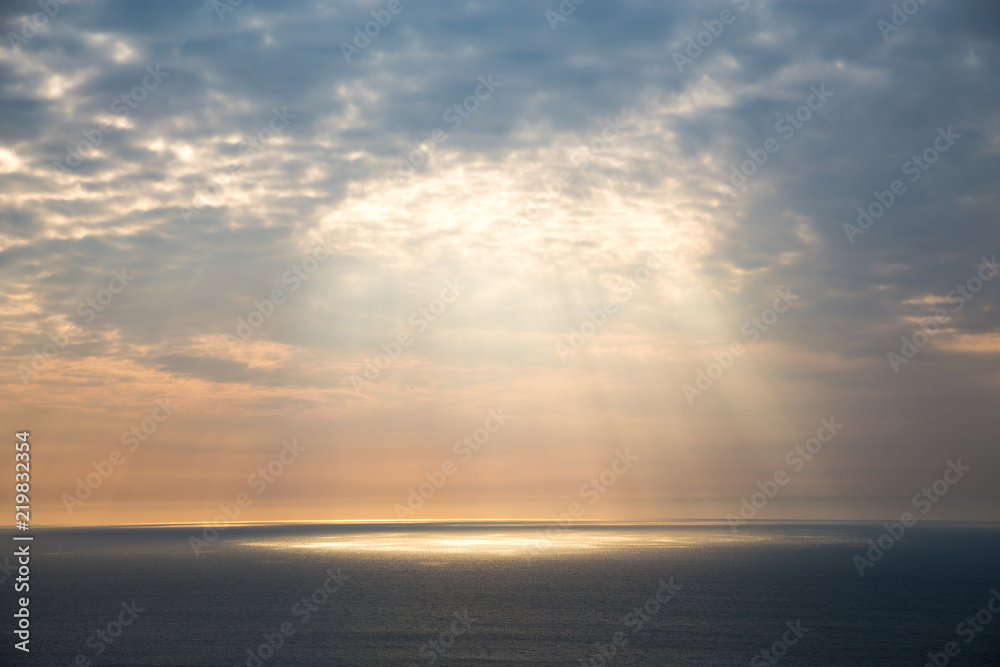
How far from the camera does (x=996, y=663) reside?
69.0 meters

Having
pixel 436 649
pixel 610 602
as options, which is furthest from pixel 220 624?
pixel 610 602

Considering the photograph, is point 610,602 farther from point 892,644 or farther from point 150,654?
point 150,654

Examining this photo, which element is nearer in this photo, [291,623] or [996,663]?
[996,663]

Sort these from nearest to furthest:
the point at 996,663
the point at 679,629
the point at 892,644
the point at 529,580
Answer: the point at 996,663 < the point at 892,644 < the point at 679,629 < the point at 529,580

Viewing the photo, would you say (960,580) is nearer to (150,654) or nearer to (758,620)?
(758,620)

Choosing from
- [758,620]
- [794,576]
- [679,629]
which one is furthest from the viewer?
[794,576]

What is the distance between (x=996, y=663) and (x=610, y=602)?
4916 centimetres

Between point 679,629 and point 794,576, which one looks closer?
point 679,629

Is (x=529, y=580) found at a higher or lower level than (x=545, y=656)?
higher

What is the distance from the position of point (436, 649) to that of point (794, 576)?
10480 cm

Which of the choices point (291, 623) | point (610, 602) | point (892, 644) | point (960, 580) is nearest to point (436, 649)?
point (291, 623)

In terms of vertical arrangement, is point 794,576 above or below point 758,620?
above

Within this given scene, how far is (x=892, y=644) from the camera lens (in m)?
78.4

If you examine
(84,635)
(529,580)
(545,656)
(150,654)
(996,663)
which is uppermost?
(529,580)
